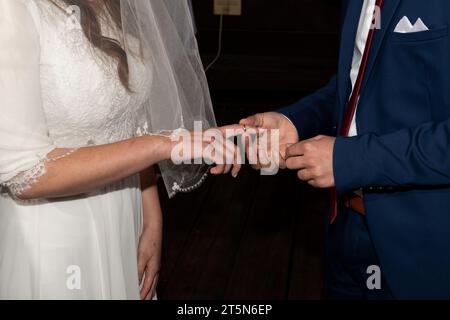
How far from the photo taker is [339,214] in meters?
1.76

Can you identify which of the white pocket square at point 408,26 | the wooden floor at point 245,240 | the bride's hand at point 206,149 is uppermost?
the white pocket square at point 408,26

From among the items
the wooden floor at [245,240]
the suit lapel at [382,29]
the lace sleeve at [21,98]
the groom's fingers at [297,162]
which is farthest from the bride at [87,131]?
the wooden floor at [245,240]

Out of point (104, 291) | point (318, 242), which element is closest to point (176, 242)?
point (318, 242)

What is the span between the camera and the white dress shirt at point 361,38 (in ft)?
5.34

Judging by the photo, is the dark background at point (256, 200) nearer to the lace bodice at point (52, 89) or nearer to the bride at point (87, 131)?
the bride at point (87, 131)

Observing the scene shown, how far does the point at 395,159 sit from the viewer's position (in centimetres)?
142

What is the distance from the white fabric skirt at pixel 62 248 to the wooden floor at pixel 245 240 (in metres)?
1.42

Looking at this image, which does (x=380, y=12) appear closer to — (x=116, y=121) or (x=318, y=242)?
(x=116, y=121)

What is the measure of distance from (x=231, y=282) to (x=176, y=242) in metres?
0.45

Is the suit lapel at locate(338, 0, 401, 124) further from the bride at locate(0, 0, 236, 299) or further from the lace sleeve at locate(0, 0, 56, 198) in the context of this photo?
the lace sleeve at locate(0, 0, 56, 198)

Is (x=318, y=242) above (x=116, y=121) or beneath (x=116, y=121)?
beneath

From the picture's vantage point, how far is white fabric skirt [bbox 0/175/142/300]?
4.82 feet

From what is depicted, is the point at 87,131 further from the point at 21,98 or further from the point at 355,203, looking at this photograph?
the point at 355,203
